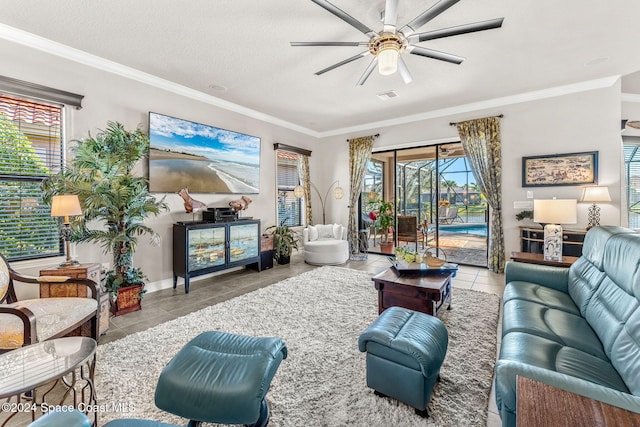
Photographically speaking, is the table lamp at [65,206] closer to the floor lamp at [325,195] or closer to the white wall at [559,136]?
the floor lamp at [325,195]

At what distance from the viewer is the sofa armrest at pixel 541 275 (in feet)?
8.46

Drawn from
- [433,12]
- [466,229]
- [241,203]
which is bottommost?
[466,229]

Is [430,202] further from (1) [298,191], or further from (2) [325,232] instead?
(1) [298,191]

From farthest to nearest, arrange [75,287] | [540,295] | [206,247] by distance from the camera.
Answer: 1. [206,247]
2. [75,287]
3. [540,295]

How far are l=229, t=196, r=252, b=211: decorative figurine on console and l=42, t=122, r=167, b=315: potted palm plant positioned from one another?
4.93ft

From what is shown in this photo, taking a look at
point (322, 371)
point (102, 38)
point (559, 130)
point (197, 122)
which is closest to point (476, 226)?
point (559, 130)

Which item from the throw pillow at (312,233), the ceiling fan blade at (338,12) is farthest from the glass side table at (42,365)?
the throw pillow at (312,233)

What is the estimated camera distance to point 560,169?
14.3ft

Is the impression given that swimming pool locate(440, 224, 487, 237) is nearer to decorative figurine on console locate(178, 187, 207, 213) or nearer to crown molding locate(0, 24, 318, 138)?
crown molding locate(0, 24, 318, 138)

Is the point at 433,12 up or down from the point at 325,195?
up

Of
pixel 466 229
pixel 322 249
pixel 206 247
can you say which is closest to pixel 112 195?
pixel 206 247

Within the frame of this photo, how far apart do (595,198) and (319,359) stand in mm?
4383

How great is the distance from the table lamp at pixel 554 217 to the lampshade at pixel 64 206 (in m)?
4.85

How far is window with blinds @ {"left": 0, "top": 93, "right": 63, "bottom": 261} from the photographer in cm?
282
